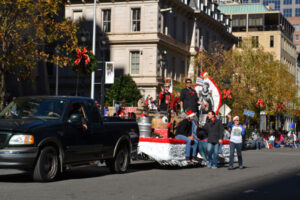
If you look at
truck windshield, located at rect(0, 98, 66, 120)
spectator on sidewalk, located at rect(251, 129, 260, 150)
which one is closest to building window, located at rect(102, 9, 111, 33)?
spectator on sidewalk, located at rect(251, 129, 260, 150)

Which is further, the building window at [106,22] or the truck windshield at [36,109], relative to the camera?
the building window at [106,22]

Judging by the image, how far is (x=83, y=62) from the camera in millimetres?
29000

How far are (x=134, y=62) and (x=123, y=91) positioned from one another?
16.2 ft

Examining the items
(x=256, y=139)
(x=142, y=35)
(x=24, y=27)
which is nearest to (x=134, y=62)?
(x=142, y=35)

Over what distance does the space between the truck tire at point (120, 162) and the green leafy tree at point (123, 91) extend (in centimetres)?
3449

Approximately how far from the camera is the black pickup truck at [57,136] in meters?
12.2

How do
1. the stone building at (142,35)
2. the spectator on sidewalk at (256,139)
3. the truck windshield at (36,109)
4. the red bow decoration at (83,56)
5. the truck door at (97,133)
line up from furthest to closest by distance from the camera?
the stone building at (142,35), the spectator on sidewalk at (256,139), the red bow decoration at (83,56), the truck door at (97,133), the truck windshield at (36,109)

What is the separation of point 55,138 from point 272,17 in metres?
98.2

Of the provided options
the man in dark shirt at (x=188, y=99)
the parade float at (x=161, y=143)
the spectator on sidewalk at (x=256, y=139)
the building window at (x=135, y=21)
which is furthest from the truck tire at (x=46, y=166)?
the building window at (x=135, y=21)

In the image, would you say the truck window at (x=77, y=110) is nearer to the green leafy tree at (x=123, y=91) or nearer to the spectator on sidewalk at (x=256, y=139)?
the spectator on sidewalk at (x=256, y=139)

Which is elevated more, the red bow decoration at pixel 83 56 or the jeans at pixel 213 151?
the red bow decoration at pixel 83 56

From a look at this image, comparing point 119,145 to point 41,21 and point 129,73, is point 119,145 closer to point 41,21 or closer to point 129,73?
point 41,21

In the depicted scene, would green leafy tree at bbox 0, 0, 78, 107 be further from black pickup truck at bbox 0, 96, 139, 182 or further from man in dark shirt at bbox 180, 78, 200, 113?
black pickup truck at bbox 0, 96, 139, 182

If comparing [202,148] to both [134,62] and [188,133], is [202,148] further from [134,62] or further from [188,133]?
[134,62]
